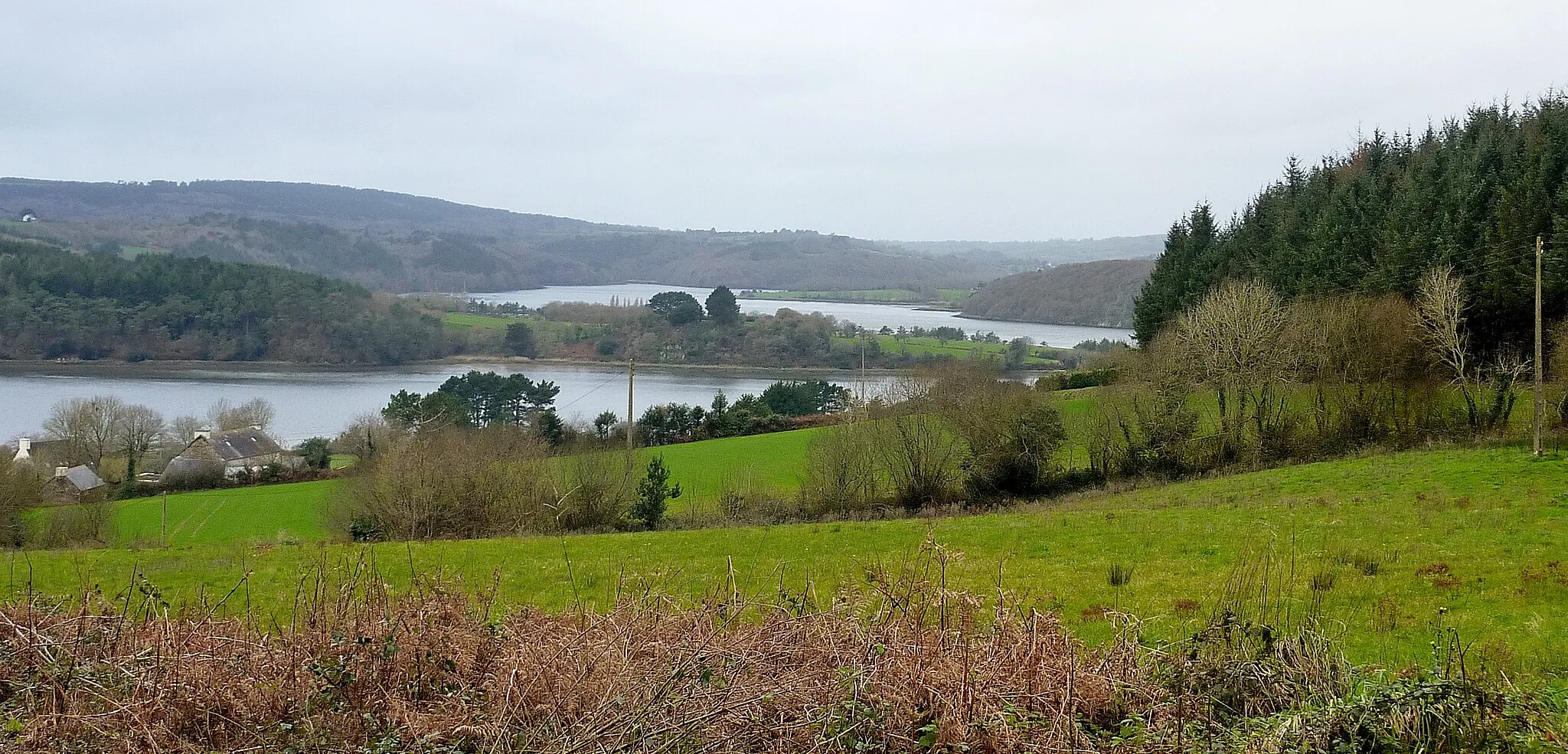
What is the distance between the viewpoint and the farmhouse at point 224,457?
139 ft

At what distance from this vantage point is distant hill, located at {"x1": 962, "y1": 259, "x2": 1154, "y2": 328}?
85.7 metres

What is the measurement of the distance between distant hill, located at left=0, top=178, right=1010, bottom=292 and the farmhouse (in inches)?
3783

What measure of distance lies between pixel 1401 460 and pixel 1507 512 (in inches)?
477

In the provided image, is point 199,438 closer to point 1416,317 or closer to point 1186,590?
point 1186,590

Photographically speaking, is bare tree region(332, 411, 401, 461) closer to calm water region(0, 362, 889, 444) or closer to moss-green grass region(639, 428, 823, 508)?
calm water region(0, 362, 889, 444)

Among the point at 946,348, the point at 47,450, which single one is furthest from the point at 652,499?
the point at 946,348

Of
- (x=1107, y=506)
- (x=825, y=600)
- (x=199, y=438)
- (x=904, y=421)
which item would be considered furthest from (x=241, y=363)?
(x=825, y=600)

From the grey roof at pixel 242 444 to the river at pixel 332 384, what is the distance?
1949 mm

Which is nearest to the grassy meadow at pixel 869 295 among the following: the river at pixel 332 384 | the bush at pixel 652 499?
the river at pixel 332 384

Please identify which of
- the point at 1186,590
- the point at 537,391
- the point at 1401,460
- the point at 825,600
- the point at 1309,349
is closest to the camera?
the point at 825,600

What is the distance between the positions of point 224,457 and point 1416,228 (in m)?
54.0

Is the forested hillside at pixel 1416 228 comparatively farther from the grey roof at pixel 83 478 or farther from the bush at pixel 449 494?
the grey roof at pixel 83 478

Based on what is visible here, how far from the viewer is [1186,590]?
991cm

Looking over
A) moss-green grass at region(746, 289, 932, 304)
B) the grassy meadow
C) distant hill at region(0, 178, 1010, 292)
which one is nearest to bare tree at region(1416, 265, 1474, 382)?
the grassy meadow
